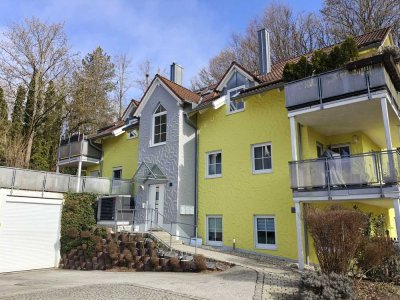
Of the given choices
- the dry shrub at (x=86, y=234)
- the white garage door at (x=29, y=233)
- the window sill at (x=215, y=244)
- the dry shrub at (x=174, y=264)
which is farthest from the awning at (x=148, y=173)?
the dry shrub at (x=174, y=264)

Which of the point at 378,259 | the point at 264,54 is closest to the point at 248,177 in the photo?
the point at 378,259

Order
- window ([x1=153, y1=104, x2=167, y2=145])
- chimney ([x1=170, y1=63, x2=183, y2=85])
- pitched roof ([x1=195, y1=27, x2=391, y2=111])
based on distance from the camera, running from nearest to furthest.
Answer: pitched roof ([x1=195, y1=27, x2=391, y2=111])
window ([x1=153, y1=104, x2=167, y2=145])
chimney ([x1=170, y1=63, x2=183, y2=85])

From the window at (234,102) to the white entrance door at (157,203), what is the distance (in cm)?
547

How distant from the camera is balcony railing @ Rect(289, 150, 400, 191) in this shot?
1016 cm

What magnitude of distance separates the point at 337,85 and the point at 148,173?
406 inches

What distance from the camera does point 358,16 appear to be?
23.1m

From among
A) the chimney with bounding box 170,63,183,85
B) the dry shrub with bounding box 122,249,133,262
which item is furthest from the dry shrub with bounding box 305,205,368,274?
the chimney with bounding box 170,63,183,85

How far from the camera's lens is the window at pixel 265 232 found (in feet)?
45.3

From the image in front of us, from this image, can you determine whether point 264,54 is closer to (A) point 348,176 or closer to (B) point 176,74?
(B) point 176,74

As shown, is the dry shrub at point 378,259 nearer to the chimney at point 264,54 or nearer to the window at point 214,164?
the window at point 214,164

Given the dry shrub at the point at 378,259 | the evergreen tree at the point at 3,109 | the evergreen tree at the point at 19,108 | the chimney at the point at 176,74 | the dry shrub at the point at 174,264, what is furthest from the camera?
the evergreen tree at the point at 19,108

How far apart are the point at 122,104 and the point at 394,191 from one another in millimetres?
30490

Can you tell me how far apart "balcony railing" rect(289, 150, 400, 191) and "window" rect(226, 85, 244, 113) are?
5.26 m

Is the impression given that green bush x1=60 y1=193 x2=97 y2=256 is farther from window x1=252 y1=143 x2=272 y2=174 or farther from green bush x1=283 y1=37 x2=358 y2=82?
green bush x1=283 y1=37 x2=358 y2=82
